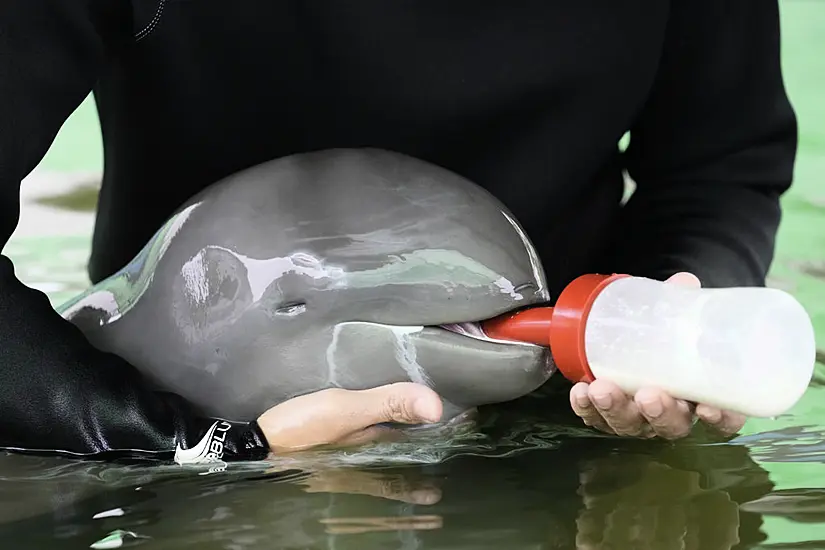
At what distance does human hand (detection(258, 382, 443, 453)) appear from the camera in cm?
103

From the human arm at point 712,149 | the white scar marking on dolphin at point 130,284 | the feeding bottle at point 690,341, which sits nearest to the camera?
the feeding bottle at point 690,341

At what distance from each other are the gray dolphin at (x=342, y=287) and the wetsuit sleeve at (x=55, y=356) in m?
0.07

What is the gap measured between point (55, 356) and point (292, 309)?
199 mm

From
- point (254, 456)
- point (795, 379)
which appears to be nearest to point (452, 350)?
point (254, 456)

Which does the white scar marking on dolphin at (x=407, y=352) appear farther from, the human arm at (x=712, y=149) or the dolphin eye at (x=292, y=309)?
the human arm at (x=712, y=149)

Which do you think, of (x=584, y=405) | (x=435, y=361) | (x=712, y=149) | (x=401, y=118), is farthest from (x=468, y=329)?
(x=712, y=149)

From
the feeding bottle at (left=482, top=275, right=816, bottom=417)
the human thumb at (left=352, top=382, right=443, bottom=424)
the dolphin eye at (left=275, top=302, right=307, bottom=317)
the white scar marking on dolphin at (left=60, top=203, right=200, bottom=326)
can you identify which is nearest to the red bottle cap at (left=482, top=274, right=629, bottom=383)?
the feeding bottle at (left=482, top=275, right=816, bottom=417)

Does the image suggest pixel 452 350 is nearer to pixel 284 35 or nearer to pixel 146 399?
pixel 146 399

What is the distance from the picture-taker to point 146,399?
1082 mm

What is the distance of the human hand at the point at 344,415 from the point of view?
103 centimetres

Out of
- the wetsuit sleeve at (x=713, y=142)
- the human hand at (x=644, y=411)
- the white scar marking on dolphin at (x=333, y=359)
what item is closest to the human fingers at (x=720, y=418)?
the human hand at (x=644, y=411)

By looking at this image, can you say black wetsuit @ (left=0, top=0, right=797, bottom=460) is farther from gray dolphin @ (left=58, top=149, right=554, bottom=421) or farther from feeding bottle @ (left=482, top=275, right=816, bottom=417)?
feeding bottle @ (left=482, top=275, right=816, bottom=417)

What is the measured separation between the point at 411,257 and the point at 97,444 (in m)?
0.31

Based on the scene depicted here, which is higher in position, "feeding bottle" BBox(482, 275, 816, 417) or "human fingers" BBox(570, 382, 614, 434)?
"feeding bottle" BBox(482, 275, 816, 417)
